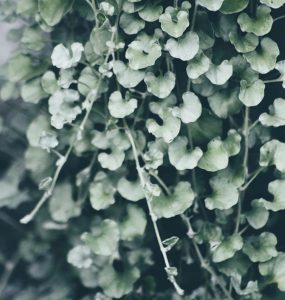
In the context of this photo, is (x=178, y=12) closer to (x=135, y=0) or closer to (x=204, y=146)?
(x=135, y=0)

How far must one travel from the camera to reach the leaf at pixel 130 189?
1.31 m

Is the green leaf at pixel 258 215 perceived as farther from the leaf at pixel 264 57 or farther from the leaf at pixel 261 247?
the leaf at pixel 264 57

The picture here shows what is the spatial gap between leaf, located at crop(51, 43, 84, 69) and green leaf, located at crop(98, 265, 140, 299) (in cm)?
51

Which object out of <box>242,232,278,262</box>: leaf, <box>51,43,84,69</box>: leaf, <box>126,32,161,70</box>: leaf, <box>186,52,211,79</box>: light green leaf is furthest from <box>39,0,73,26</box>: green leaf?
<box>242,232,278,262</box>: leaf

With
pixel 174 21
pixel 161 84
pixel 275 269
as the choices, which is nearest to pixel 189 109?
pixel 161 84

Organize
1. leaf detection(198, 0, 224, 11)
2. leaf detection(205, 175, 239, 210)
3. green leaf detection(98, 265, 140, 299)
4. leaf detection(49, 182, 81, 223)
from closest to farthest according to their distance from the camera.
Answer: leaf detection(198, 0, 224, 11) < leaf detection(205, 175, 239, 210) < green leaf detection(98, 265, 140, 299) < leaf detection(49, 182, 81, 223)

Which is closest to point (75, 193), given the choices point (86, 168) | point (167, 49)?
point (86, 168)

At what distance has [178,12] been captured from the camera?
1154mm

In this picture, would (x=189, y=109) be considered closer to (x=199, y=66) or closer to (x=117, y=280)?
(x=199, y=66)

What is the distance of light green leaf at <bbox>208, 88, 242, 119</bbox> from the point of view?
49.5 inches

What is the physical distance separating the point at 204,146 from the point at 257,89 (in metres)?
0.18

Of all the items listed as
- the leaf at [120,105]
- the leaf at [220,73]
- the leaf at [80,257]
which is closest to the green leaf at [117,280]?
the leaf at [80,257]

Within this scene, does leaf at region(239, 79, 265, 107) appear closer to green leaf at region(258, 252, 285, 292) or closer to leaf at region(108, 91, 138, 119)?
leaf at region(108, 91, 138, 119)

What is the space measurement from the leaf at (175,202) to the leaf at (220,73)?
238 mm
